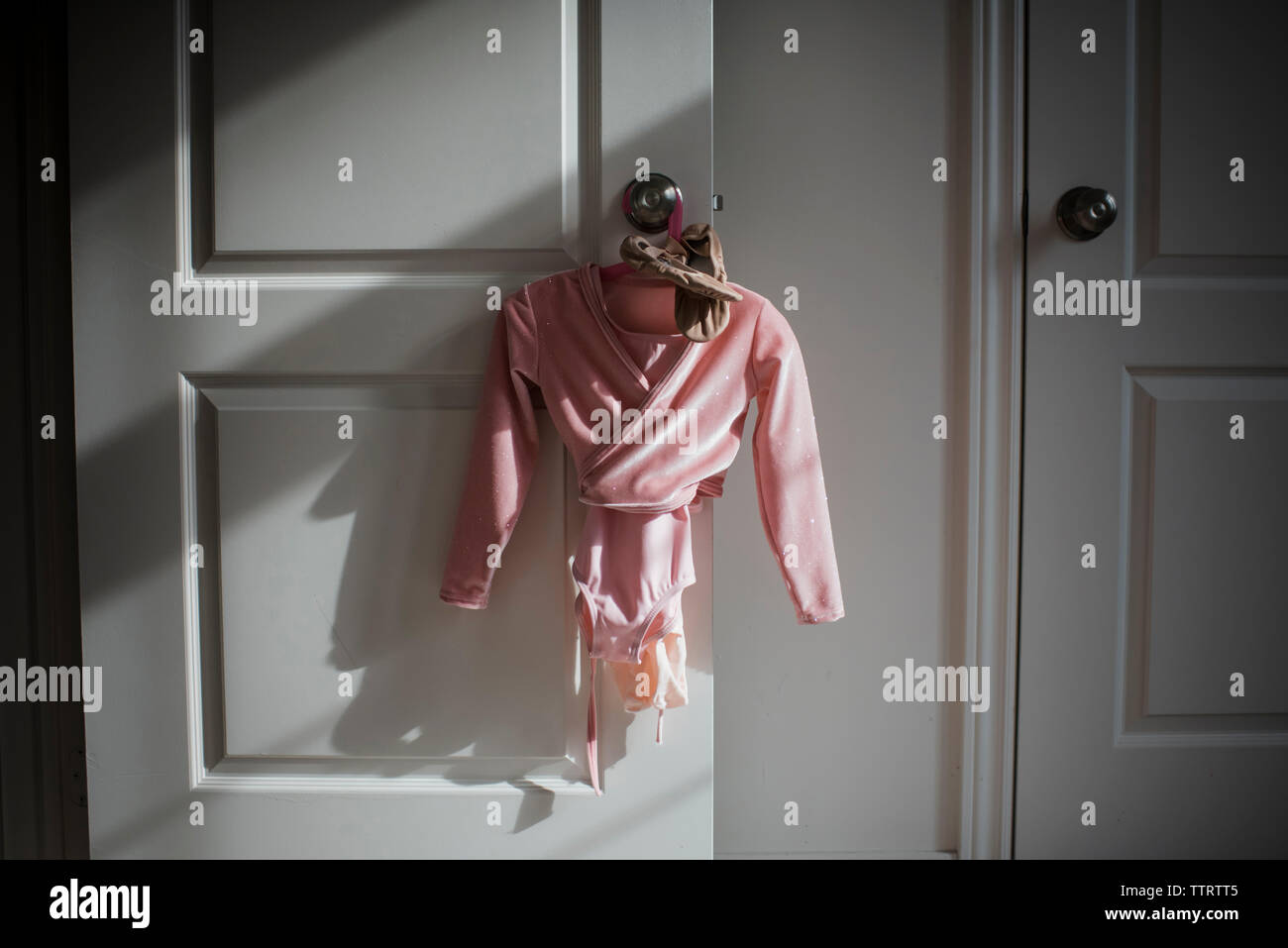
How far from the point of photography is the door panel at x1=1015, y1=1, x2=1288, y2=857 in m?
1.08

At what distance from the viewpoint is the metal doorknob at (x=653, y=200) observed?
85cm

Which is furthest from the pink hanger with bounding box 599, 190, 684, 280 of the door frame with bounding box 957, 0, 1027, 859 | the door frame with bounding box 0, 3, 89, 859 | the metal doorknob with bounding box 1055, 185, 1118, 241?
the door frame with bounding box 0, 3, 89, 859

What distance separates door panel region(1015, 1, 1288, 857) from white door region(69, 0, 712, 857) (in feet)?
2.13

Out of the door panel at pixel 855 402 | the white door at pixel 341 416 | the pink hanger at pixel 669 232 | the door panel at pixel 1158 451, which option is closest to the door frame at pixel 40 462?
the white door at pixel 341 416

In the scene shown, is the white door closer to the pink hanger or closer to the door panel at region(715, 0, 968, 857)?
the pink hanger

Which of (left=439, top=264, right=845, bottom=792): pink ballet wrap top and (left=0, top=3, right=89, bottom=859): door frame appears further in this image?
(left=0, top=3, right=89, bottom=859): door frame

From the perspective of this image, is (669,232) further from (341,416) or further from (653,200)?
(341,416)

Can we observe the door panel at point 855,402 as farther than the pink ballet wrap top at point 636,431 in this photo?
Yes

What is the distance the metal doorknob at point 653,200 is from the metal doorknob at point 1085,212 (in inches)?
26.9

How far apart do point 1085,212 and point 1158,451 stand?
0.42 m

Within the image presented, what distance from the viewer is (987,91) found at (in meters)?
1.07

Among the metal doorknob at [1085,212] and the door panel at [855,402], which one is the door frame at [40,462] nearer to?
the door panel at [855,402]
